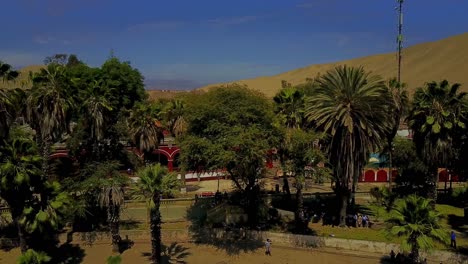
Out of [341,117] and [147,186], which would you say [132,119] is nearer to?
[147,186]

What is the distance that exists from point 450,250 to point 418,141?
35.2 ft

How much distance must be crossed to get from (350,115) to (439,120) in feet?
26.3

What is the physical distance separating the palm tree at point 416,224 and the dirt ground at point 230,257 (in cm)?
699

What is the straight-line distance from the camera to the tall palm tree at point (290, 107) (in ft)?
140

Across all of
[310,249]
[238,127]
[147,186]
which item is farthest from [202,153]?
[310,249]

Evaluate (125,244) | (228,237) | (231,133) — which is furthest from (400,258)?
(125,244)

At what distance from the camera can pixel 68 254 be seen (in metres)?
34.0

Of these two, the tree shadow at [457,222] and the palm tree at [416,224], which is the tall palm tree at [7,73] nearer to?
the palm tree at [416,224]

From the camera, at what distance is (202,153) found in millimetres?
34906

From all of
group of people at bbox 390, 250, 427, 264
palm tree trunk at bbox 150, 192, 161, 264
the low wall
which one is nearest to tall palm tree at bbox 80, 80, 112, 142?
the low wall

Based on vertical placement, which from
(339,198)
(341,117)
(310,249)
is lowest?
(310,249)

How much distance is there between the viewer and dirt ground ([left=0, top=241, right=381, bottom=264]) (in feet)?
108

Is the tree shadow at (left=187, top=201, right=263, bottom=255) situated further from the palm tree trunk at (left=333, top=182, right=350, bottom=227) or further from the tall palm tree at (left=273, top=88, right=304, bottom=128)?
the tall palm tree at (left=273, top=88, right=304, bottom=128)

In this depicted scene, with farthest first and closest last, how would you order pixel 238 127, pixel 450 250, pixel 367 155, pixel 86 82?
1. pixel 86 82
2. pixel 367 155
3. pixel 238 127
4. pixel 450 250
